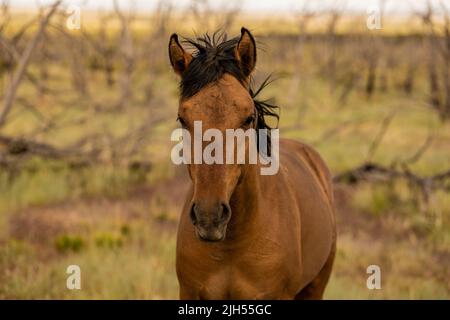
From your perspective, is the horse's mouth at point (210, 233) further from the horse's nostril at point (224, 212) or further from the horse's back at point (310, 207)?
the horse's back at point (310, 207)

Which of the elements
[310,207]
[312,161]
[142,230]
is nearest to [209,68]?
[310,207]

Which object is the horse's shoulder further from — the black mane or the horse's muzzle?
the horse's muzzle

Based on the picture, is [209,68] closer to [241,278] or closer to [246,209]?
[246,209]

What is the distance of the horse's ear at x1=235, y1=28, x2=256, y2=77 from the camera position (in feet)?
9.78

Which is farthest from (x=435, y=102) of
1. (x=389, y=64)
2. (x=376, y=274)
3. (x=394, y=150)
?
(x=389, y=64)

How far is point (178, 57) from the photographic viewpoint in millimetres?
3078

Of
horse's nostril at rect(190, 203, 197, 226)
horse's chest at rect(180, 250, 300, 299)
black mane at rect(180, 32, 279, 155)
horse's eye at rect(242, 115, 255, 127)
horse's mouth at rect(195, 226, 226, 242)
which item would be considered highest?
black mane at rect(180, 32, 279, 155)

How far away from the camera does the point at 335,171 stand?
36.8ft

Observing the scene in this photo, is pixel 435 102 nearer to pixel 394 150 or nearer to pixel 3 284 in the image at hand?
pixel 394 150

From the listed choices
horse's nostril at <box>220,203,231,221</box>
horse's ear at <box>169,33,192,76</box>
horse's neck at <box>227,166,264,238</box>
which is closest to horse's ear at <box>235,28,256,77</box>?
horse's ear at <box>169,33,192,76</box>

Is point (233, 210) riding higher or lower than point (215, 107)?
lower

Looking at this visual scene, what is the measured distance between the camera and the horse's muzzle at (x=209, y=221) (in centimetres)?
253

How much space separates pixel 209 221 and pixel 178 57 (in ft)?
3.33

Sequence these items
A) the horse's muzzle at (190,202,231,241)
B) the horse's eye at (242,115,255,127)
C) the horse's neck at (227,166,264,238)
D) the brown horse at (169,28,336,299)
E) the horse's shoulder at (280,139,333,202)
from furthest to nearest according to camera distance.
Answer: the horse's shoulder at (280,139,333,202) → the horse's neck at (227,166,264,238) → the horse's eye at (242,115,255,127) → the brown horse at (169,28,336,299) → the horse's muzzle at (190,202,231,241)
